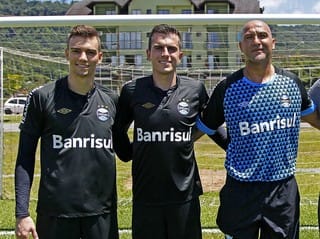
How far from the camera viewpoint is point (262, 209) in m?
3.45

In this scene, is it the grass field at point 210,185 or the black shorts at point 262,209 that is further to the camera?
the grass field at point 210,185

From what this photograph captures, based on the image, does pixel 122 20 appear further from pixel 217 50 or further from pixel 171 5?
pixel 171 5

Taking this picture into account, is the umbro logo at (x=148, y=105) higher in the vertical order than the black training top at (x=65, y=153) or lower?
higher

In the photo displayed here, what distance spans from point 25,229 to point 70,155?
513 millimetres

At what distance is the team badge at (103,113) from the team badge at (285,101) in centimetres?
109

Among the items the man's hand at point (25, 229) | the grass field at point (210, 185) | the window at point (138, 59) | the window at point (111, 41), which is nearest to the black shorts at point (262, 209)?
the man's hand at point (25, 229)

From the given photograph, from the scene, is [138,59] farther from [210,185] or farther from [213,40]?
[210,185]

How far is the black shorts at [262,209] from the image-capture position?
346 centimetres

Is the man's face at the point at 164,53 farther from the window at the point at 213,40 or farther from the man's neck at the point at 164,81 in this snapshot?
the window at the point at 213,40

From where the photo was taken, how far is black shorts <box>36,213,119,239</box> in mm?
3469

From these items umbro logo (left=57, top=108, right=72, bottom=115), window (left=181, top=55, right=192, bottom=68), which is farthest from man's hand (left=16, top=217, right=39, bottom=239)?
window (left=181, top=55, right=192, bottom=68)

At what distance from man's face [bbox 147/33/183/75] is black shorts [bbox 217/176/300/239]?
84cm

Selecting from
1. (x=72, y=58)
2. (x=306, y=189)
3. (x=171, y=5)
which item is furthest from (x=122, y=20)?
(x=171, y=5)

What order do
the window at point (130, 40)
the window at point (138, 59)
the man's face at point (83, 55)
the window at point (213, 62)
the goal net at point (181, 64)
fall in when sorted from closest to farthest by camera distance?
the man's face at point (83, 55), the goal net at point (181, 64), the window at point (130, 40), the window at point (138, 59), the window at point (213, 62)
